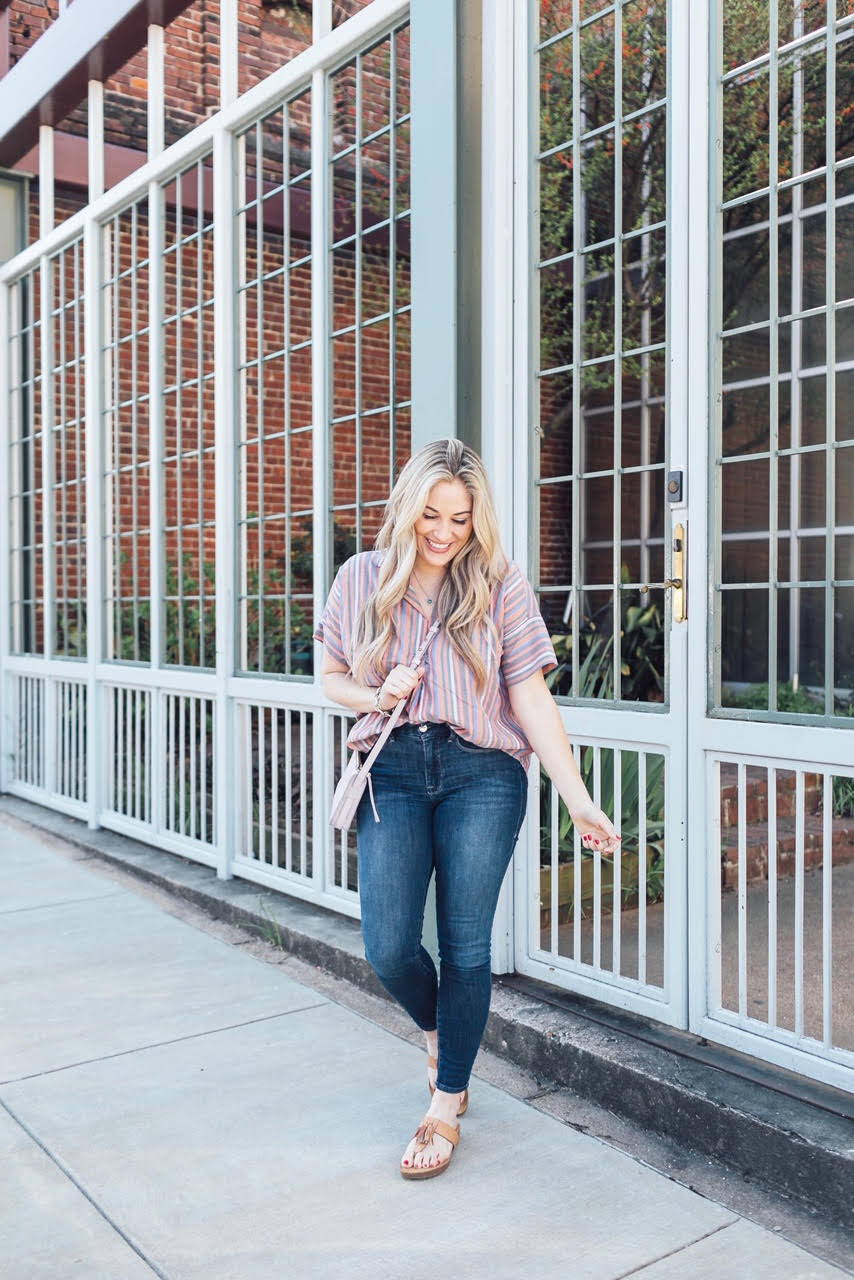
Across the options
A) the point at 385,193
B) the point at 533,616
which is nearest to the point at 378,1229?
the point at 533,616

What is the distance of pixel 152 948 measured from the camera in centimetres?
459

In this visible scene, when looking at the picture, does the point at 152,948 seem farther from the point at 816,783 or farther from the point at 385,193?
the point at 385,193

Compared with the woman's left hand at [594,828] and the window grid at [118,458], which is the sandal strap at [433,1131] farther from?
the window grid at [118,458]

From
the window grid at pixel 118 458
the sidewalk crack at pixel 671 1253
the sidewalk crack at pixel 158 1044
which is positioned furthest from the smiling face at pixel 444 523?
the window grid at pixel 118 458

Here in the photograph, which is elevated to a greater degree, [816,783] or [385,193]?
[385,193]

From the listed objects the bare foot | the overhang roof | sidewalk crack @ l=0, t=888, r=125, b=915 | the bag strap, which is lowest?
sidewalk crack @ l=0, t=888, r=125, b=915

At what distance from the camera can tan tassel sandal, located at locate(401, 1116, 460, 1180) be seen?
273 cm

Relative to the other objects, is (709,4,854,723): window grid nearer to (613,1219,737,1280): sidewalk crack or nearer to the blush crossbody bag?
the blush crossbody bag

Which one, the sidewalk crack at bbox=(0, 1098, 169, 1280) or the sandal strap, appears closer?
the sidewalk crack at bbox=(0, 1098, 169, 1280)

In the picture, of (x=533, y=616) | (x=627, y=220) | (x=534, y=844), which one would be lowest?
(x=534, y=844)

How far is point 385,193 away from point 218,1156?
766 centimetres

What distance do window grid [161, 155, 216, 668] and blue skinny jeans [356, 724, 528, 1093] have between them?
2862mm

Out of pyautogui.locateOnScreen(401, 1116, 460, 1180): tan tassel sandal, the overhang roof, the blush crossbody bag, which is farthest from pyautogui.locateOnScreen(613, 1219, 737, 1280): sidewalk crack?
the overhang roof

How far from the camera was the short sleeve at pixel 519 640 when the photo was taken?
2758mm
